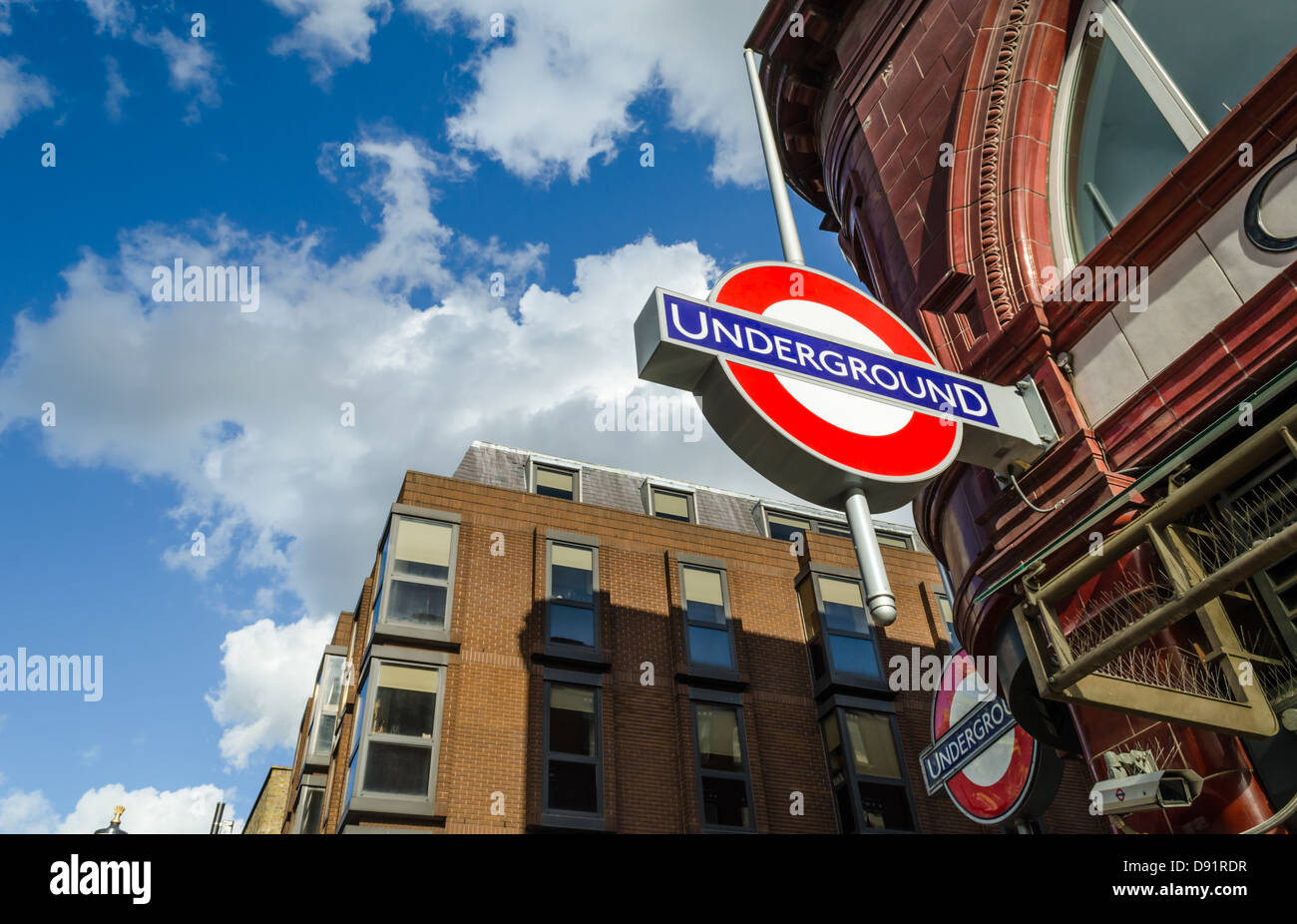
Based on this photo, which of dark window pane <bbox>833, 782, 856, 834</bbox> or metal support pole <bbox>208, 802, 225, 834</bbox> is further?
metal support pole <bbox>208, 802, 225, 834</bbox>

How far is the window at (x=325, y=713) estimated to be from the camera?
995 inches

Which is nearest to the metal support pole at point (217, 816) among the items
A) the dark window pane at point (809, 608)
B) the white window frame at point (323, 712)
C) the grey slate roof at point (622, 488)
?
the white window frame at point (323, 712)

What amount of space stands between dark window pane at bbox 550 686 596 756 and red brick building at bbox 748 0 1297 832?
1363cm

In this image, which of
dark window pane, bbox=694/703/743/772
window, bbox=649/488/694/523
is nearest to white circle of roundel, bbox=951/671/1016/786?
dark window pane, bbox=694/703/743/772

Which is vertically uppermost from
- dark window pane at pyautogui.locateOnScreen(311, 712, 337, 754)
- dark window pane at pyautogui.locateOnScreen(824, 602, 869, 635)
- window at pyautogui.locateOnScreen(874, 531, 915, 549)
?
window at pyautogui.locateOnScreen(874, 531, 915, 549)

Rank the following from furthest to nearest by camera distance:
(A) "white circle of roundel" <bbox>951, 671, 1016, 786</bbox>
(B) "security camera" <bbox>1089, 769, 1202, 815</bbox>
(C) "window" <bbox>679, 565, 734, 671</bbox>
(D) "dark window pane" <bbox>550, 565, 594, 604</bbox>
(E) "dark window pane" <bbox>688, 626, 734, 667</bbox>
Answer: (C) "window" <bbox>679, 565, 734, 671</bbox> < (E) "dark window pane" <bbox>688, 626, 734, 667</bbox> < (D) "dark window pane" <bbox>550, 565, 594, 604</bbox> < (A) "white circle of roundel" <bbox>951, 671, 1016, 786</bbox> < (B) "security camera" <bbox>1089, 769, 1202, 815</bbox>

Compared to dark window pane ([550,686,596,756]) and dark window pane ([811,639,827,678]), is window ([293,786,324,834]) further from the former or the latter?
dark window pane ([811,639,827,678])

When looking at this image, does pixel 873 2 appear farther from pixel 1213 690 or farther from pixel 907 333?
pixel 1213 690

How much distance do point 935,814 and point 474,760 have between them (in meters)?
10.7

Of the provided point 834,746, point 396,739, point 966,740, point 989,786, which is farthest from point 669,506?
point 966,740

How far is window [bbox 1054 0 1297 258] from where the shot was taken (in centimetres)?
638

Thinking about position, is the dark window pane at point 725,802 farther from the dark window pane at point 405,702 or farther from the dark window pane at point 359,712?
the dark window pane at point 359,712

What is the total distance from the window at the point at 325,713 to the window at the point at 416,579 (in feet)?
16.1

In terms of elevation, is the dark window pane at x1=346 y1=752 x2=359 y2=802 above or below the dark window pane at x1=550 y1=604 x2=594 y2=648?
below
